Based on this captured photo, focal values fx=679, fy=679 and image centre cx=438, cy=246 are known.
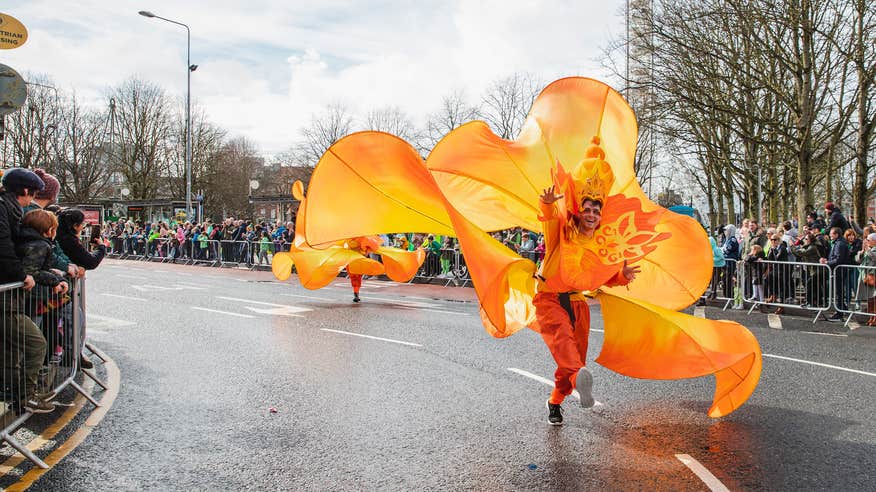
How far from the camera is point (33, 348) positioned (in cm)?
526

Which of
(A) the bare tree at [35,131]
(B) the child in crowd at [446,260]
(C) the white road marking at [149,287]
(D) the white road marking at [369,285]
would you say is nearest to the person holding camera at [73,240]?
(C) the white road marking at [149,287]

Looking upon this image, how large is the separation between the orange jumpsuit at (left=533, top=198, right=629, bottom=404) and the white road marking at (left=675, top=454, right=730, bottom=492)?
3.35 feet

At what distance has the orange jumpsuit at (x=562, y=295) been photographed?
5504 mm

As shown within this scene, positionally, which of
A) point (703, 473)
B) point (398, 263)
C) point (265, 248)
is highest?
point (265, 248)

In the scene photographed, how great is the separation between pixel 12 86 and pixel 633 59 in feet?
61.6

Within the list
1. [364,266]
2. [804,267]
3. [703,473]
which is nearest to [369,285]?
[364,266]

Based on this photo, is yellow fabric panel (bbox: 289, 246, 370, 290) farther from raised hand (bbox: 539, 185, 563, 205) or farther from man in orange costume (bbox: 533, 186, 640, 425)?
raised hand (bbox: 539, 185, 563, 205)

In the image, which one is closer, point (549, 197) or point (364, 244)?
point (549, 197)

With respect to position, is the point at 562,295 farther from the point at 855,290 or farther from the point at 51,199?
the point at 855,290

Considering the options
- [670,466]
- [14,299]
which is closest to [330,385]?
[14,299]

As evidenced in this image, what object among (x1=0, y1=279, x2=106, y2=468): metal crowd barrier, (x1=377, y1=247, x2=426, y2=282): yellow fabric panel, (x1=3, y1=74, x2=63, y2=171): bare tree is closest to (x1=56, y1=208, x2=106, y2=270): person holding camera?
(x1=0, y1=279, x2=106, y2=468): metal crowd barrier

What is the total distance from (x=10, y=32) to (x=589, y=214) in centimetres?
588

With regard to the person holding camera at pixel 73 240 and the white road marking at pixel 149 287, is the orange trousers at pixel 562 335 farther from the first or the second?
the white road marking at pixel 149 287

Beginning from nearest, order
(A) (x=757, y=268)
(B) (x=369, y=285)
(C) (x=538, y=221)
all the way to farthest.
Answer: (C) (x=538, y=221) < (A) (x=757, y=268) < (B) (x=369, y=285)
